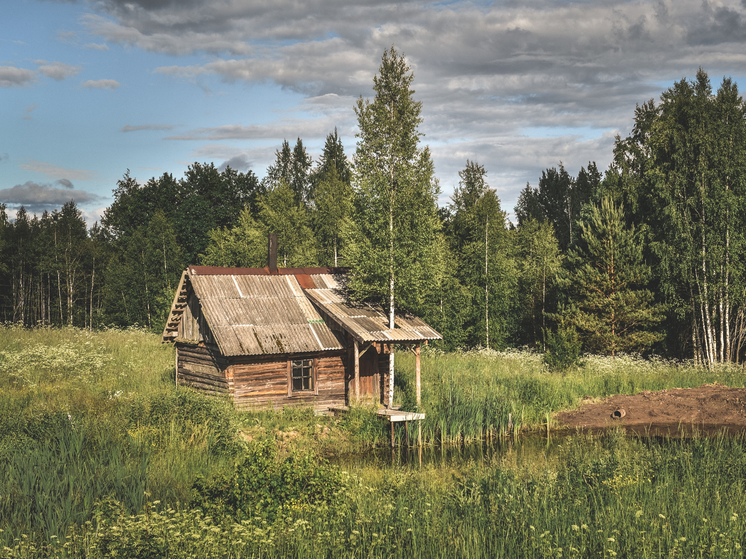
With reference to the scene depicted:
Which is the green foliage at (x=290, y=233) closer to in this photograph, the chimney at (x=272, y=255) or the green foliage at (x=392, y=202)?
the chimney at (x=272, y=255)

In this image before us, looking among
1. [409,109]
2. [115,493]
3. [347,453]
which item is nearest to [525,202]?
[409,109]

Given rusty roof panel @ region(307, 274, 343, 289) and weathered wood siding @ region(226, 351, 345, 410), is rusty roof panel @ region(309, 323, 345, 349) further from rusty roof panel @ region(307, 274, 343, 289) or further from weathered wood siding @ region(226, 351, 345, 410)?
rusty roof panel @ region(307, 274, 343, 289)

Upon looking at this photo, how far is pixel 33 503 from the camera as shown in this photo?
9.23m

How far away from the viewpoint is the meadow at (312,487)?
747 cm

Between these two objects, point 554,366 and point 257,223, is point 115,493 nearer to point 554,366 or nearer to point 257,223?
point 554,366

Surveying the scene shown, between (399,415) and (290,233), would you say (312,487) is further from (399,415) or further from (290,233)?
(290,233)

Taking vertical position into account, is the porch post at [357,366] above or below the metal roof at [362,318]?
below

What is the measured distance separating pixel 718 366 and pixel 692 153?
35.6 feet

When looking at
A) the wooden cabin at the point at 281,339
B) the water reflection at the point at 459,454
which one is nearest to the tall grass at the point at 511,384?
the water reflection at the point at 459,454

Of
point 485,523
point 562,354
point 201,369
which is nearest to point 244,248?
point 201,369

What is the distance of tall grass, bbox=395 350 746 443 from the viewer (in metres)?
20.7

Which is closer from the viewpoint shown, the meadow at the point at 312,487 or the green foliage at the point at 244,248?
the meadow at the point at 312,487

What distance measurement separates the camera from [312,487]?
1012 cm

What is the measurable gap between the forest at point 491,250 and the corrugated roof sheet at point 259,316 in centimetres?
245
